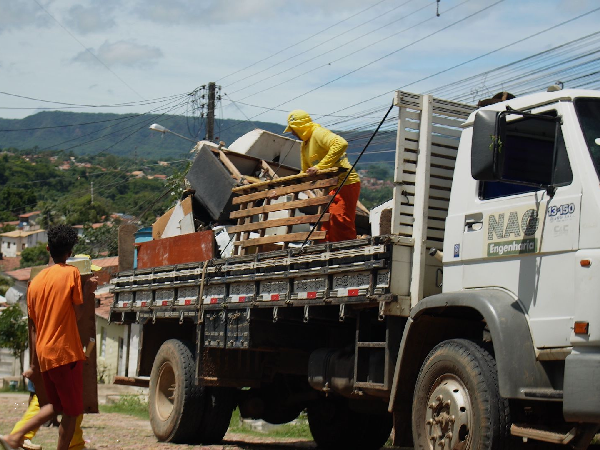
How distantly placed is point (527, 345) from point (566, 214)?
794 millimetres

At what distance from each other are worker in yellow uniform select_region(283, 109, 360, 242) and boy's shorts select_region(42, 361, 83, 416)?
2601mm

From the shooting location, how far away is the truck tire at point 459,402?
5445 mm

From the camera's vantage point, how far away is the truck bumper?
4910mm

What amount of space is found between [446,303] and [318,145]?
9.86 feet

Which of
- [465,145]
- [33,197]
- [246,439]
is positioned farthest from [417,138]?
[33,197]

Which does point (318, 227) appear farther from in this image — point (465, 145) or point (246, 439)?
point (246, 439)

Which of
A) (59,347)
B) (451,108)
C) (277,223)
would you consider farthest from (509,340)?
(277,223)

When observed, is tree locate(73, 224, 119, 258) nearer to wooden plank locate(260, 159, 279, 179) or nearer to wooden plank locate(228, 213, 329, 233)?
wooden plank locate(260, 159, 279, 179)

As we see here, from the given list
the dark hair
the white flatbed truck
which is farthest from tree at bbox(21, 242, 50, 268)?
the dark hair

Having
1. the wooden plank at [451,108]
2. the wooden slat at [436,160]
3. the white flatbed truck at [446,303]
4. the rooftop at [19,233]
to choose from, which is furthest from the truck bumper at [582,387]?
the rooftop at [19,233]

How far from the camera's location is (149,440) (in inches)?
396

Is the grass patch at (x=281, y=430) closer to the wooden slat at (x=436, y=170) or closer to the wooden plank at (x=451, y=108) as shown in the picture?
the wooden slat at (x=436, y=170)

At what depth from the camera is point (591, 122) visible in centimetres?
556

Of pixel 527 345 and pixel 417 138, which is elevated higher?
pixel 417 138
